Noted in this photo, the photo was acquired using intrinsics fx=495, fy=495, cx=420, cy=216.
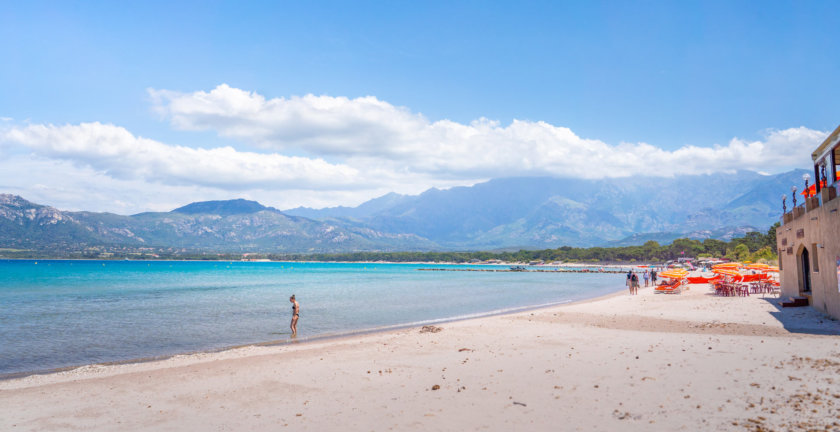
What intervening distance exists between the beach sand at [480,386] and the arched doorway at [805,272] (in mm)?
7463

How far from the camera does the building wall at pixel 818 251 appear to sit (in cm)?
1596

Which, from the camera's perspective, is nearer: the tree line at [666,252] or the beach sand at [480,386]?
the beach sand at [480,386]

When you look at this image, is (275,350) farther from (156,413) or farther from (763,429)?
(763,429)

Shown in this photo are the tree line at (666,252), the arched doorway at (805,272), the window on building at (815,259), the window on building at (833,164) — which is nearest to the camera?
the window on building at (833,164)

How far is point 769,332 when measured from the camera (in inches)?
590

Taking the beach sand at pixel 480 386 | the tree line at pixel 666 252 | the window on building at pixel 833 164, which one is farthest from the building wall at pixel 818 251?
the tree line at pixel 666 252

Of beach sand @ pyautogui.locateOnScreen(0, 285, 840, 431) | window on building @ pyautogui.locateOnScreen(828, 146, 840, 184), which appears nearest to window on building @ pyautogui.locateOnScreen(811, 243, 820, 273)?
window on building @ pyautogui.locateOnScreen(828, 146, 840, 184)

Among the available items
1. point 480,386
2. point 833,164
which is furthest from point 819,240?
point 480,386

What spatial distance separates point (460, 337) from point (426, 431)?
32.9 ft

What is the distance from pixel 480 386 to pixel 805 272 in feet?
67.6

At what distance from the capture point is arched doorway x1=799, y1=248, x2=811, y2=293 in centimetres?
2203

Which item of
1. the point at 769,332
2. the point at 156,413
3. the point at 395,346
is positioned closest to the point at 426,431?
the point at 156,413

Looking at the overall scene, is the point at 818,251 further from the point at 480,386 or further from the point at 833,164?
the point at 480,386

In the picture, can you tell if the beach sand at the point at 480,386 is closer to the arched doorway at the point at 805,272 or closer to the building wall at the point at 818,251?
the building wall at the point at 818,251
